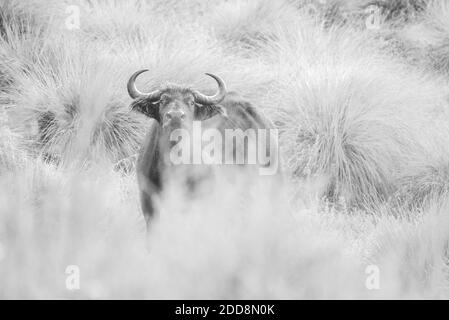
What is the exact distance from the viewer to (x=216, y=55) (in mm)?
10164

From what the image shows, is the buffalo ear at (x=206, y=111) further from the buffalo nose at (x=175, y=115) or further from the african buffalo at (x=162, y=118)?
the buffalo nose at (x=175, y=115)

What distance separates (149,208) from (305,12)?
734 cm

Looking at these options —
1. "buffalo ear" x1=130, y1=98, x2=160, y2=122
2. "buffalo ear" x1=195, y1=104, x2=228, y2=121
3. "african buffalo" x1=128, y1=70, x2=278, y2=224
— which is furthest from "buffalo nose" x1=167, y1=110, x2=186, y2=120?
"buffalo ear" x1=195, y1=104, x2=228, y2=121

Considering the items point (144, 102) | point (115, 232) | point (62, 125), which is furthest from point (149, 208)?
point (62, 125)

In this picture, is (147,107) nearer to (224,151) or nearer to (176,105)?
(176,105)

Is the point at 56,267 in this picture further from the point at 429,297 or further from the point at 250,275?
the point at 429,297

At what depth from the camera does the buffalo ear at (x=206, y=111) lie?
677 centimetres

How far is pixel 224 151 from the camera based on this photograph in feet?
24.2

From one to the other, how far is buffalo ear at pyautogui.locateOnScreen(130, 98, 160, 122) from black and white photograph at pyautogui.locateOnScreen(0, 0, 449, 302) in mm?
12

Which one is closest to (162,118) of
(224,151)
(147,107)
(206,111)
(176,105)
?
(176,105)

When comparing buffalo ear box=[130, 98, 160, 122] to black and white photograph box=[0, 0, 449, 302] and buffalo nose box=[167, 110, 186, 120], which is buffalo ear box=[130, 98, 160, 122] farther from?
buffalo nose box=[167, 110, 186, 120]

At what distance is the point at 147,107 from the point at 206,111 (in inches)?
20.9

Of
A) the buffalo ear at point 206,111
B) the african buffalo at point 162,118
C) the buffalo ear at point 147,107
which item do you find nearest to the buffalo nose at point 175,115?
the african buffalo at point 162,118

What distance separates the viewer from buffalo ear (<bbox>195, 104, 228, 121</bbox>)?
677cm
